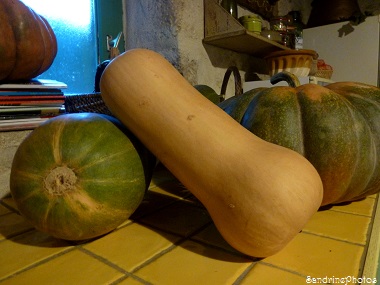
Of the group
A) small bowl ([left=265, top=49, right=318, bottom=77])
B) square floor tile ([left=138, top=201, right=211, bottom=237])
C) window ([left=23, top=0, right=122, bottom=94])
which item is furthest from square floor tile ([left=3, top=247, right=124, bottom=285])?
small bowl ([left=265, top=49, right=318, bottom=77])

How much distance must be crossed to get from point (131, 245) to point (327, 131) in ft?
1.24

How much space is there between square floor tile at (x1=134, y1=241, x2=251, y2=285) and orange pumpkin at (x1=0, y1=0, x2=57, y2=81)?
1.99ft

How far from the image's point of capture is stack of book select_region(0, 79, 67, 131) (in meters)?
0.70

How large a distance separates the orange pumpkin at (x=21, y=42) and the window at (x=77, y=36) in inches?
14.3

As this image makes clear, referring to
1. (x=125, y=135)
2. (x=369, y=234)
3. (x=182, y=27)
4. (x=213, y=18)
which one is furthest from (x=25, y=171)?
(x=213, y=18)

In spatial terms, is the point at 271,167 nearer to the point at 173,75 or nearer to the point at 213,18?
the point at 173,75

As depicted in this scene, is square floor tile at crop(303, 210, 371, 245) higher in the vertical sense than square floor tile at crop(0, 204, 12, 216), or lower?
higher

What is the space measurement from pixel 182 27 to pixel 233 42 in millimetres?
306

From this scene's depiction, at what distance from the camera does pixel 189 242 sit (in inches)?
17.4

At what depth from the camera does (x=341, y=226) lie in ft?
1.56

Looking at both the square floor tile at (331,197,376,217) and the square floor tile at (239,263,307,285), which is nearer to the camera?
the square floor tile at (239,263,307,285)

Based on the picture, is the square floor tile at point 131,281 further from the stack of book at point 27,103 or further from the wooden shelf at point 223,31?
the wooden shelf at point 223,31

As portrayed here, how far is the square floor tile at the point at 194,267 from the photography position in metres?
0.34

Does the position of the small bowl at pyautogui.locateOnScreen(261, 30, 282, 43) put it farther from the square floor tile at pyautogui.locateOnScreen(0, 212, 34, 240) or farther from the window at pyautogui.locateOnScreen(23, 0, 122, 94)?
the square floor tile at pyautogui.locateOnScreen(0, 212, 34, 240)
